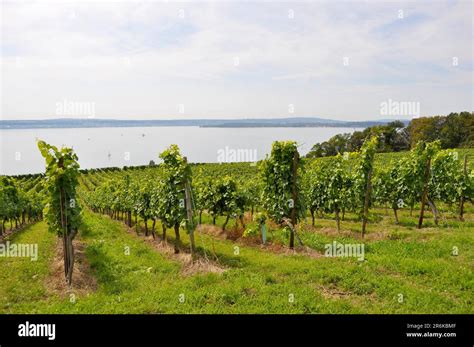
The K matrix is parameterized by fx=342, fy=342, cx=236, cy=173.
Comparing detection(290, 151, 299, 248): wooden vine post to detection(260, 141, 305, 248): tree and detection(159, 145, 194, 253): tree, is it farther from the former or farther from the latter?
detection(159, 145, 194, 253): tree

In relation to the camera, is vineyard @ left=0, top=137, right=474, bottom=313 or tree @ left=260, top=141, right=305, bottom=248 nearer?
vineyard @ left=0, top=137, right=474, bottom=313

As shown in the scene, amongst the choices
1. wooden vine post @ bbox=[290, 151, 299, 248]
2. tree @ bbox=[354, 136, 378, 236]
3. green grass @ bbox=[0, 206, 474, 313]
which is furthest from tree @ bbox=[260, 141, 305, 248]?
tree @ bbox=[354, 136, 378, 236]

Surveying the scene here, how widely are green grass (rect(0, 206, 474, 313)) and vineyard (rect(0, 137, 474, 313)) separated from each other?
49mm

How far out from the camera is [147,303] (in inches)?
436

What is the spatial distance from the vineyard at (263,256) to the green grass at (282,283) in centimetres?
5

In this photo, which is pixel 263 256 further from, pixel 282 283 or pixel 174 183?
pixel 174 183

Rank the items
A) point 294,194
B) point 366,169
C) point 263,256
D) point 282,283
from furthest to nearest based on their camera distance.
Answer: point 366,169
point 294,194
point 263,256
point 282,283

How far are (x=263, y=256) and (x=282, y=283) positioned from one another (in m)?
4.76

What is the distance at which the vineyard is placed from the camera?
432 inches

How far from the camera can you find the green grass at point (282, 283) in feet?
34.3

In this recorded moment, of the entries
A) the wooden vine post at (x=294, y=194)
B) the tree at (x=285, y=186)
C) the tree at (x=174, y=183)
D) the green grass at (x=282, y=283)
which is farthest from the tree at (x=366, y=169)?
the tree at (x=174, y=183)

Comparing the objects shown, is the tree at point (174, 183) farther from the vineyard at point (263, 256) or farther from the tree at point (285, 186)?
the tree at point (285, 186)

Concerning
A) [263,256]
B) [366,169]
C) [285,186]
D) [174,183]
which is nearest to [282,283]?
[263,256]

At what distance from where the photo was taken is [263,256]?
670 inches
